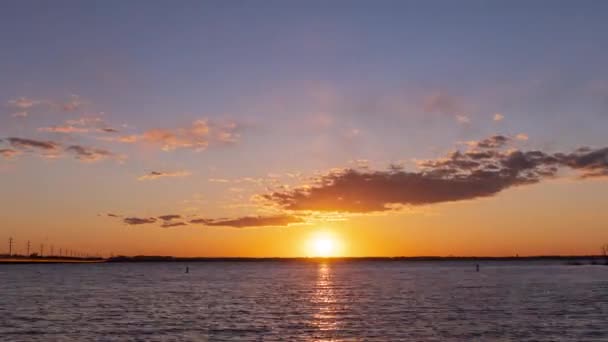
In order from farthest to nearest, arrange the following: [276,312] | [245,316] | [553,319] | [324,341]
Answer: [276,312]
[245,316]
[553,319]
[324,341]

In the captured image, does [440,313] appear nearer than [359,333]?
No

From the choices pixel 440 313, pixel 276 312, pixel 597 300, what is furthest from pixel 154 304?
pixel 597 300

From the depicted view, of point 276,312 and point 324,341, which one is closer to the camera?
point 324,341

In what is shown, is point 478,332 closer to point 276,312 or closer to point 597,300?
point 276,312

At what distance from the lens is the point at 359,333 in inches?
2328

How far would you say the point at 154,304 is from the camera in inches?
3595

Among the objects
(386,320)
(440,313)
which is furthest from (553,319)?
(386,320)

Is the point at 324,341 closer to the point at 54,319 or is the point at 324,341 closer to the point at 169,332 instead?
the point at 169,332

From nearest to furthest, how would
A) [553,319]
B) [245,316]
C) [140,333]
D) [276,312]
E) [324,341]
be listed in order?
[324,341] < [140,333] < [553,319] < [245,316] < [276,312]

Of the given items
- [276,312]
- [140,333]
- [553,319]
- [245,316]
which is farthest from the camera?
[276,312]

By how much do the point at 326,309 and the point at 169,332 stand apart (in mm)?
28775

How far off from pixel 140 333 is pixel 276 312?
939 inches

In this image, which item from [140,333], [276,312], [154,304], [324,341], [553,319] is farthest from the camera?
[154,304]

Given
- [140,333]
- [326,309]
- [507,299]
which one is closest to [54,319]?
[140,333]
